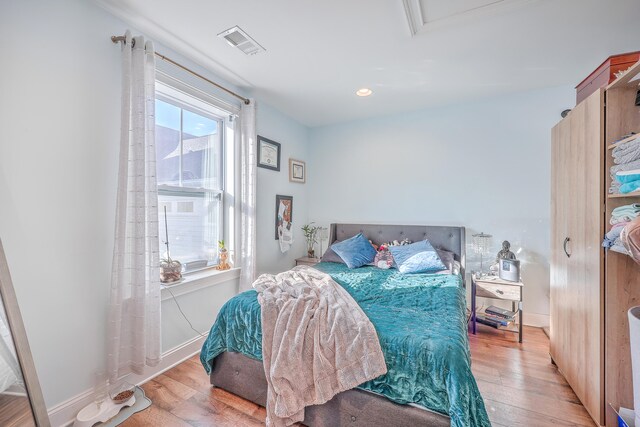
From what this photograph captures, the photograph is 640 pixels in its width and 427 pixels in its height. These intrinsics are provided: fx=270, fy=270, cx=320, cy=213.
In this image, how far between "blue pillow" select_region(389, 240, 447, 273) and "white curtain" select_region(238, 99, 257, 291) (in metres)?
1.58

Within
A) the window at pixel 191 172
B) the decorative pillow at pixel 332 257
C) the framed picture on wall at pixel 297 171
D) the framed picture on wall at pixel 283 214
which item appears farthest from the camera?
the framed picture on wall at pixel 297 171

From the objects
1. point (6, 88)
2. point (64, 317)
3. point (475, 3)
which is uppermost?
point (475, 3)

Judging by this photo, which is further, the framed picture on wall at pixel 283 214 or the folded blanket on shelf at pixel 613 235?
the framed picture on wall at pixel 283 214

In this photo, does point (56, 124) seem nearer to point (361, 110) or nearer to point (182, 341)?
point (182, 341)

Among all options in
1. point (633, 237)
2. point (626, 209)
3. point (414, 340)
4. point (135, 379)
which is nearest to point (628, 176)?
point (626, 209)

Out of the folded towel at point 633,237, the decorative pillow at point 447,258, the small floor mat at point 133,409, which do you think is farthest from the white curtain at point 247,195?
the folded towel at point 633,237

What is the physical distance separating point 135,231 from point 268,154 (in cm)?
191

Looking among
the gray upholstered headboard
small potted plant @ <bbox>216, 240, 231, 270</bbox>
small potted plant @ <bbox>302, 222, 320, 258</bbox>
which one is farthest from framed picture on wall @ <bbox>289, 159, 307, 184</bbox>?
small potted plant @ <bbox>216, 240, 231, 270</bbox>

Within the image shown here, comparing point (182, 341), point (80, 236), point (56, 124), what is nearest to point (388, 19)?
point (56, 124)

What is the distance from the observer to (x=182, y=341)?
7.86 ft

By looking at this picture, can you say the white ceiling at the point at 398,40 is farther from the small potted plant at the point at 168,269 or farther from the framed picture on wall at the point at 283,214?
the small potted plant at the point at 168,269

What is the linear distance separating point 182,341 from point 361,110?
327 centimetres

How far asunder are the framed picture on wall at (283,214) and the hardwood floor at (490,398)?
1720 mm

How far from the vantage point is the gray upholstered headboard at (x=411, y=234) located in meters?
3.19
